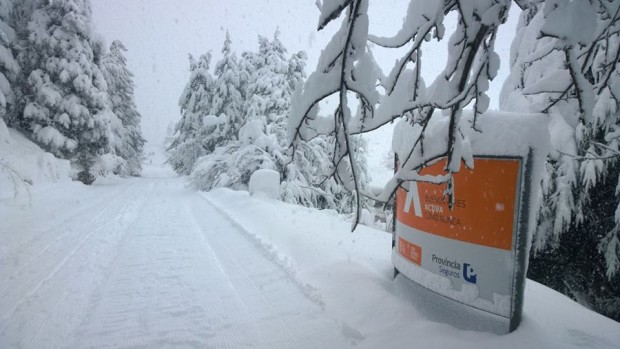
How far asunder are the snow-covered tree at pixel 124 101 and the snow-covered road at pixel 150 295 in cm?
2676

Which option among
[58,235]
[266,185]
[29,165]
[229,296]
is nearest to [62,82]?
[29,165]

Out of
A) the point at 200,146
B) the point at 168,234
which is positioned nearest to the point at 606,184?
the point at 168,234

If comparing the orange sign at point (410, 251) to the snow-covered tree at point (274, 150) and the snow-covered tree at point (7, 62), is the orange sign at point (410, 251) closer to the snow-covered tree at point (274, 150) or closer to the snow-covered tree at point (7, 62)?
the snow-covered tree at point (274, 150)

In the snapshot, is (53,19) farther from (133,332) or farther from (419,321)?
(419,321)

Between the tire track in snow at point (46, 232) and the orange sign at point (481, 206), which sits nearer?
the orange sign at point (481, 206)

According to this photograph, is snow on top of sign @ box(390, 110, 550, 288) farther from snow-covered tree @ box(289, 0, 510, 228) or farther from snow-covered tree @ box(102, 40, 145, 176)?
snow-covered tree @ box(102, 40, 145, 176)

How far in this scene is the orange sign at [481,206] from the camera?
2.62m

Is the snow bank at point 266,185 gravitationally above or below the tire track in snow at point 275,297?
above

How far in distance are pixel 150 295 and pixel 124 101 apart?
36.2 meters

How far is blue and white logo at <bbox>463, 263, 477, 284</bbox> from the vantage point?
9.17ft

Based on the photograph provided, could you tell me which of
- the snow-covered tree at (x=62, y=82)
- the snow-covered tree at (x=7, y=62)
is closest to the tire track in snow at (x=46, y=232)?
the snow-covered tree at (x=7, y=62)

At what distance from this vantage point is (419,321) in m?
3.12

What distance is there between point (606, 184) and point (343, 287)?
5.87m

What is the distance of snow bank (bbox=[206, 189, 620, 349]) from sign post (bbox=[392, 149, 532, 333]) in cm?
24
